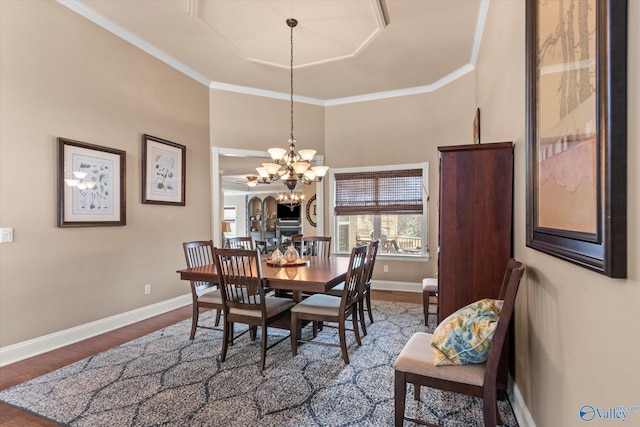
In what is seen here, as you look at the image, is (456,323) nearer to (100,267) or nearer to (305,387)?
(305,387)

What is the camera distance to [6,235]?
8.99 ft

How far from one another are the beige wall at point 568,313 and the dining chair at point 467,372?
0.54 ft

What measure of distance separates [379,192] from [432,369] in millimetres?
3999

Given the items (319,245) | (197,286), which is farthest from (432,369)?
(319,245)

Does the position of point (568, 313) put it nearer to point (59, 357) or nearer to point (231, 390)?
point (231, 390)

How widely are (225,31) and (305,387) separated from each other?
367 cm

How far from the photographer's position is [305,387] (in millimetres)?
2342

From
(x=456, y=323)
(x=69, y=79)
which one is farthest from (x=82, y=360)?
(x=456, y=323)

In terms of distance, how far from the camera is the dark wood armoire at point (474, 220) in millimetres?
2170

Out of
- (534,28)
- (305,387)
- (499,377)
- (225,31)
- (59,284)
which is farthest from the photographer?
(225,31)

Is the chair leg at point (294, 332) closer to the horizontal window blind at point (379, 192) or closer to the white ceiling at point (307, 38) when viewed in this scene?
the white ceiling at point (307, 38)

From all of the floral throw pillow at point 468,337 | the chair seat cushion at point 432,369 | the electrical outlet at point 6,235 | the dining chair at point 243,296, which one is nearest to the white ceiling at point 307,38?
the electrical outlet at point 6,235

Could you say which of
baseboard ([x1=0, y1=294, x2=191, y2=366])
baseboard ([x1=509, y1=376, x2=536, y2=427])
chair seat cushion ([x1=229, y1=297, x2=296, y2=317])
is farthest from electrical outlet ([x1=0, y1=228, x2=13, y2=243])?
baseboard ([x1=509, y1=376, x2=536, y2=427])

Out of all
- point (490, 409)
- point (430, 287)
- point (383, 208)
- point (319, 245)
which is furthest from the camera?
point (383, 208)
